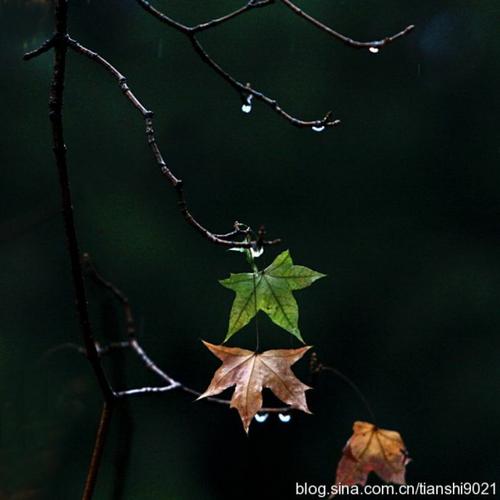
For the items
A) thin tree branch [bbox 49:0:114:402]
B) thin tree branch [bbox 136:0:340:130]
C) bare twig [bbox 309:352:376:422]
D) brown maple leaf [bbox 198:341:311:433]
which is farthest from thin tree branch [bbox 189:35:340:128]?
bare twig [bbox 309:352:376:422]

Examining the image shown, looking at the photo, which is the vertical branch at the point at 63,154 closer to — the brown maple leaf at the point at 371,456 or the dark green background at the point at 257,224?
the dark green background at the point at 257,224

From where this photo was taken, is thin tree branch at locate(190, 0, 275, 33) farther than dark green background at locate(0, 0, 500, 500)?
No

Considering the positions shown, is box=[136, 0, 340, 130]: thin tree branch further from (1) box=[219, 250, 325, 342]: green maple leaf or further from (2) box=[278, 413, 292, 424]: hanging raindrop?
(2) box=[278, 413, 292, 424]: hanging raindrop

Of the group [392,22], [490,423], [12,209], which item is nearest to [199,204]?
[12,209]

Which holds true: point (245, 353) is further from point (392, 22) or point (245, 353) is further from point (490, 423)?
point (392, 22)

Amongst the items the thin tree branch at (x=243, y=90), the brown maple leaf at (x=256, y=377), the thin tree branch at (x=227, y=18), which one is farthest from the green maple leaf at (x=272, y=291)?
the thin tree branch at (x=227, y=18)

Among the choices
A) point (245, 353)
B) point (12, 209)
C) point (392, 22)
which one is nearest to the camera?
point (245, 353)
